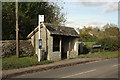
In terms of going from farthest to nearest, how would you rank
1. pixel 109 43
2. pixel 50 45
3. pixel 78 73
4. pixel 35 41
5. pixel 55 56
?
1. pixel 109 43
2. pixel 35 41
3. pixel 55 56
4. pixel 50 45
5. pixel 78 73

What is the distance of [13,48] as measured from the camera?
20.9m

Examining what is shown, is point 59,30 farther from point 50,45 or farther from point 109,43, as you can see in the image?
point 109,43

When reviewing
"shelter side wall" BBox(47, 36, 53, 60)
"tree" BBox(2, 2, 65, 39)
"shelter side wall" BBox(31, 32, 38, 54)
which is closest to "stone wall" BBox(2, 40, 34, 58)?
"shelter side wall" BBox(31, 32, 38, 54)

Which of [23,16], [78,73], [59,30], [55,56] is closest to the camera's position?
[78,73]

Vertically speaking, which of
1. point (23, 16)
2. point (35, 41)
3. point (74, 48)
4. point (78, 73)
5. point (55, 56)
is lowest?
point (78, 73)

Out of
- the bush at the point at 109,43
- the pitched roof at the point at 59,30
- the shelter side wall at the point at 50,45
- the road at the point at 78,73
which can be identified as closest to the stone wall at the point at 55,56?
the shelter side wall at the point at 50,45

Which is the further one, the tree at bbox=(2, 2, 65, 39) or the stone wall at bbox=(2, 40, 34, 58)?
the tree at bbox=(2, 2, 65, 39)

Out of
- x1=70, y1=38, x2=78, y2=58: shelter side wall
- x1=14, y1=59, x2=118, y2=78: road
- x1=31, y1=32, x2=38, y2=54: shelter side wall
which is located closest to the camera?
x1=14, y1=59, x2=118, y2=78: road

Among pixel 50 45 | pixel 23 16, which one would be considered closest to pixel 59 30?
pixel 50 45

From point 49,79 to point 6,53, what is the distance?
9.58 metres

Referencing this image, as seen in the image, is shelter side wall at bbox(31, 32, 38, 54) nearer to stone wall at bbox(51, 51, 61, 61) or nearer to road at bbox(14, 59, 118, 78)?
stone wall at bbox(51, 51, 61, 61)

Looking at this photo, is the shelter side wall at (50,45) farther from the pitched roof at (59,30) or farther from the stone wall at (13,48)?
the stone wall at (13,48)

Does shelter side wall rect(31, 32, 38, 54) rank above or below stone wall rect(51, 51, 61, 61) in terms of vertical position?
above

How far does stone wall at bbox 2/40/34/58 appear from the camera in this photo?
2009 centimetres
